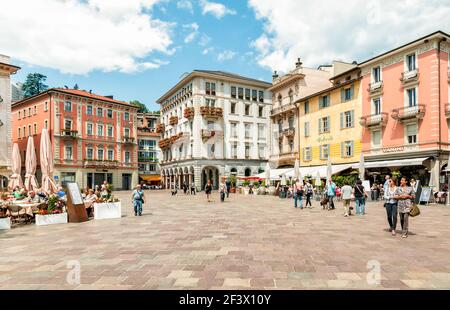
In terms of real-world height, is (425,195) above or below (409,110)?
below

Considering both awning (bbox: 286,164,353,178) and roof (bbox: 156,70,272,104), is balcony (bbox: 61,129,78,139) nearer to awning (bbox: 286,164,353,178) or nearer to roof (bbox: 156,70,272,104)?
roof (bbox: 156,70,272,104)

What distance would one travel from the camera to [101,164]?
51812 millimetres

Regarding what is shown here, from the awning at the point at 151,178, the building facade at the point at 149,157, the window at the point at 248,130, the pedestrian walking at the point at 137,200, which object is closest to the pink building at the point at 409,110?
the pedestrian walking at the point at 137,200

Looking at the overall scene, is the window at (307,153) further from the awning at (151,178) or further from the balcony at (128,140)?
the awning at (151,178)

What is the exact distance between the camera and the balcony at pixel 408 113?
2538 centimetres

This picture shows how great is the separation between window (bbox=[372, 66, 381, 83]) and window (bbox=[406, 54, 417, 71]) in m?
2.79

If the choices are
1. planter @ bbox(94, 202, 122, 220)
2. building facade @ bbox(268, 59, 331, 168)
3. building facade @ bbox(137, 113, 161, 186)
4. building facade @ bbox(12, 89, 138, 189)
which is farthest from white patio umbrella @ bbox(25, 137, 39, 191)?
building facade @ bbox(137, 113, 161, 186)

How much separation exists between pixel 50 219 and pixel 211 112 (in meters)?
37.6

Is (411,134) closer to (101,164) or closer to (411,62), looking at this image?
(411,62)

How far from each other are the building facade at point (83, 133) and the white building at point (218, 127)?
28.0ft

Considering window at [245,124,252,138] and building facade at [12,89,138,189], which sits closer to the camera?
building facade at [12,89,138,189]

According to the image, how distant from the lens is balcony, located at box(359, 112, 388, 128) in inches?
1122

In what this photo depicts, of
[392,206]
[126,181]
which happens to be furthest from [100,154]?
[392,206]

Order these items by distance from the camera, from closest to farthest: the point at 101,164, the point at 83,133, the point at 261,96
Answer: the point at 83,133 < the point at 101,164 < the point at 261,96
